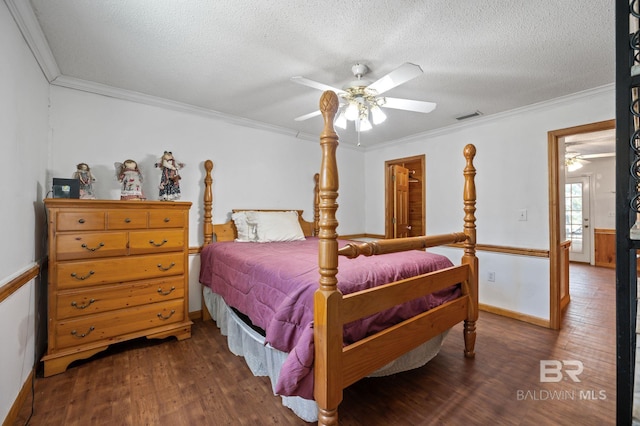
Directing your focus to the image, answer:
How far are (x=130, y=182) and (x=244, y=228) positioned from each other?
44.1 inches

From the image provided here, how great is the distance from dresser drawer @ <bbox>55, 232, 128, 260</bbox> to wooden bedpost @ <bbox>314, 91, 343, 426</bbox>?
1.76 metres

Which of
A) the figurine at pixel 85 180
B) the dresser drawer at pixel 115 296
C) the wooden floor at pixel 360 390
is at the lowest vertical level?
the wooden floor at pixel 360 390

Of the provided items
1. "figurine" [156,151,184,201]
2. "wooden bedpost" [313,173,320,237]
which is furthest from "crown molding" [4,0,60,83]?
"wooden bedpost" [313,173,320,237]

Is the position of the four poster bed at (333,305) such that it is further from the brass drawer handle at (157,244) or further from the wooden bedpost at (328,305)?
the brass drawer handle at (157,244)

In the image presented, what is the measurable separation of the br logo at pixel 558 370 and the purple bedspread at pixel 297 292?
78cm

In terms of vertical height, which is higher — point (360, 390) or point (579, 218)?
point (579, 218)

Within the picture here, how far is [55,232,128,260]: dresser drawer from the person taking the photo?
188 centimetres

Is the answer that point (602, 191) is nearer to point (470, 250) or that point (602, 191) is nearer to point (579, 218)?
point (579, 218)

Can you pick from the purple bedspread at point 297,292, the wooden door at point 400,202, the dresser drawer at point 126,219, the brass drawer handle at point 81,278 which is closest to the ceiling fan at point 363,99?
the purple bedspread at point 297,292

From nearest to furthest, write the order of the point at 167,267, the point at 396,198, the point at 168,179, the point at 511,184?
the point at 167,267 → the point at 168,179 → the point at 511,184 → the point at 396,198

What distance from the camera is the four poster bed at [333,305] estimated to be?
46.9 inches

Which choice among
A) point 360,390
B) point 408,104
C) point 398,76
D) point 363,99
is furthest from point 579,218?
point 360,390

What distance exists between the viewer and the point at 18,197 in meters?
1.59

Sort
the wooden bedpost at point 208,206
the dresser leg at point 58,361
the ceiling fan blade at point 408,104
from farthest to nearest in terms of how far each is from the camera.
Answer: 1. the wooden bedpost at point 208,206
2. the ceiling fan blade at point 408,104
3. the dresser leg at point 58,361
